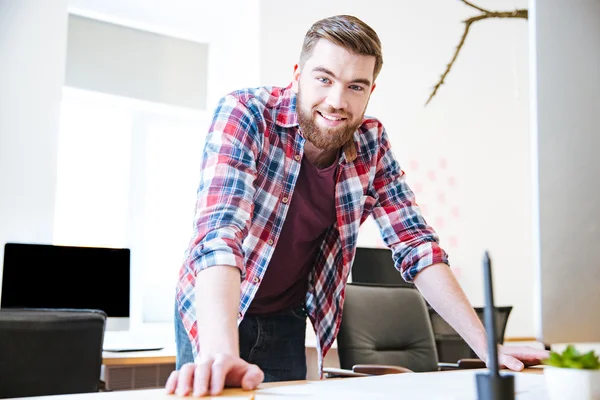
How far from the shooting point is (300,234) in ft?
4.69

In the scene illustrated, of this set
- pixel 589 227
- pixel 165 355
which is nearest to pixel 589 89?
pixel 589 227

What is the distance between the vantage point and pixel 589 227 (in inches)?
26.8

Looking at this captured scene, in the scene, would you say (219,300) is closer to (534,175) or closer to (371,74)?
(534,175)

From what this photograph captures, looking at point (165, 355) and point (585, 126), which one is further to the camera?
point (165, 355)

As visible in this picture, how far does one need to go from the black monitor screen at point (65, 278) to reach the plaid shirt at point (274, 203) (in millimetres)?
1619

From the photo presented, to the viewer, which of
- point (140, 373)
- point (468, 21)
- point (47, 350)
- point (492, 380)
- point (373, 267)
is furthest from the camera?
point (468, 21)

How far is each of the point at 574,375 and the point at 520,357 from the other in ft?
1.79

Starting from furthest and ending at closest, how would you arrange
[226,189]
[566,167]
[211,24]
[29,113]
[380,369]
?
[211,24] → [29,113] → [380,369] → [226,189] → [566,167]

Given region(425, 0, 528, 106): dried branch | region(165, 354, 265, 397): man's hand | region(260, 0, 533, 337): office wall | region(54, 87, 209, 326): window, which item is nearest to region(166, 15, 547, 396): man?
region(165, 354, 265, 397): man's hand

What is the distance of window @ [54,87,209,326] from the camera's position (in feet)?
12.3

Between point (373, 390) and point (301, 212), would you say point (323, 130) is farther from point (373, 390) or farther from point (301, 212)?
point (373, 390)

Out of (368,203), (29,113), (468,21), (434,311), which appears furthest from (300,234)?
(468,21)

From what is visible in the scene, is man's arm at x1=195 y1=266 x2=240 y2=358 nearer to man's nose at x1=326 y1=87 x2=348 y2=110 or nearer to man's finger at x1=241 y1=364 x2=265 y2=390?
man's finger at x1=241 y1=364 x2=265 y2=390

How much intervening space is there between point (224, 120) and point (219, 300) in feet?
1.24
